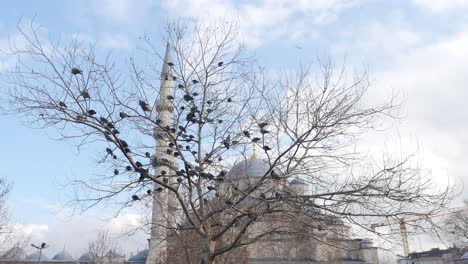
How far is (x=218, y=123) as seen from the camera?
8938mm

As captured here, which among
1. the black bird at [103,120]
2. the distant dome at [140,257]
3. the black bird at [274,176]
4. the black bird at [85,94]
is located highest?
the distant dome at [140,257]

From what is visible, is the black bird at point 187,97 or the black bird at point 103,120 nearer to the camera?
the black bird at point 103,120

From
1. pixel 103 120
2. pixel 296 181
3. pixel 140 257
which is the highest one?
pixel 140 257

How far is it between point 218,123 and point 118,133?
2.26 metres

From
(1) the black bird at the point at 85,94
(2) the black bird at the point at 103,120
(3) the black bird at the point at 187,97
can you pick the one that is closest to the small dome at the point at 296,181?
(3) the black bird at the point at 187,97

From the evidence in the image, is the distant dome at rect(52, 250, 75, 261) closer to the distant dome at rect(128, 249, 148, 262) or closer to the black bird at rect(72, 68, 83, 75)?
the distant dome at rect(128, 249, 148, 262)

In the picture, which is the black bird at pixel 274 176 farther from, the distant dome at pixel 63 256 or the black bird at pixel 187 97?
the distant dome at pixel 63 256

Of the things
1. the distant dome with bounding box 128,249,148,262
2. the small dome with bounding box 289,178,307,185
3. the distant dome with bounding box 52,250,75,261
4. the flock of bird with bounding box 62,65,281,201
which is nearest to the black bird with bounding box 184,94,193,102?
the flock of bird with bounding box 62,65,281,201

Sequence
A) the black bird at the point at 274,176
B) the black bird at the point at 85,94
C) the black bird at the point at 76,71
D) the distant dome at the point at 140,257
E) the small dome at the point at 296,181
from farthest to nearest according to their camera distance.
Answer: the distant dome at the point at 140,257 < the small dome at the point at 296,181 < the black bird at the point at 274,176 < the black bird at the point at 85,94 < the black bird at the point at 76,71

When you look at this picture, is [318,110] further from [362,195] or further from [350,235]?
[350,235]

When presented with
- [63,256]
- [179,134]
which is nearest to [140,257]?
[63,256]

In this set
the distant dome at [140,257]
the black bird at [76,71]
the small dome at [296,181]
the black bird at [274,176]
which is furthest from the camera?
the distant dome at [140,257]

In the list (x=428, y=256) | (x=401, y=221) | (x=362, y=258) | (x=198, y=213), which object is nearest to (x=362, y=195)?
(x=401, y=221)

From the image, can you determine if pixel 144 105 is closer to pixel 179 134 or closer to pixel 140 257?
pixel 179 134
